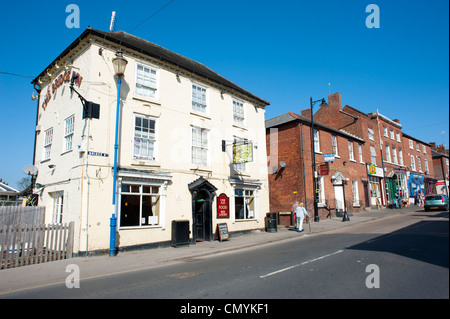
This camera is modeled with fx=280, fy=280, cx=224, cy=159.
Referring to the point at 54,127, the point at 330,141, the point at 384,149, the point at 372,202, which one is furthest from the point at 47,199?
the point at 384,149

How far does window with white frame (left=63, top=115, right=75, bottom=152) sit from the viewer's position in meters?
12.9

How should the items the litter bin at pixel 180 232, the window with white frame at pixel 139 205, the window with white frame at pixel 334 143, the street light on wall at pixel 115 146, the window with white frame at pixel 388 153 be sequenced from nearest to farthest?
the street light on wall at pixel 115 146 < the window with white frame at pixel 139 205 < the litter bin at pixel 180 232 < the window with white frame at pixel 334 143 < the window with white frame at pixel 388 153

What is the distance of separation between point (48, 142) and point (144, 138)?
583 centimetres

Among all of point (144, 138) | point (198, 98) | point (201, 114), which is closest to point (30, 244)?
point (144, 138)

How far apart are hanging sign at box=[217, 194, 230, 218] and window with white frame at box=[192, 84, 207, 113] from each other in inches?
205

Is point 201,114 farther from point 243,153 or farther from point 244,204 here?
point 244,204

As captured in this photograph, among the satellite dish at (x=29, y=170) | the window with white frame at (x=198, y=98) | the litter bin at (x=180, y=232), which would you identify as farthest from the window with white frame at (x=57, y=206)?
the window with white frame at (x=198, y=98)

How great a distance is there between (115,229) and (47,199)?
16.2ft

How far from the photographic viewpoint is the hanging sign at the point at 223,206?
622 inches

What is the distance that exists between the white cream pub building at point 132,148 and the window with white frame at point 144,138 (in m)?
0.05

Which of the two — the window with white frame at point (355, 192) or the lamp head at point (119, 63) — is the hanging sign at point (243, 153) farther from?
the window with white frame at point (355, 192)

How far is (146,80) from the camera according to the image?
14.0 m
